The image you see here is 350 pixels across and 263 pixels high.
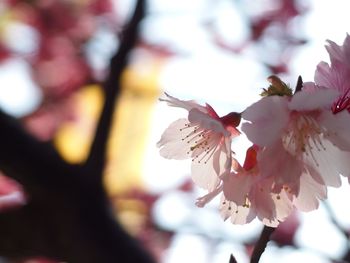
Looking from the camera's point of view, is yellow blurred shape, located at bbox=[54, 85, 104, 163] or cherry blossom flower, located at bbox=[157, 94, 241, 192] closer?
cherry blossom flower, located at bbox=[157, 94, 241, 192]

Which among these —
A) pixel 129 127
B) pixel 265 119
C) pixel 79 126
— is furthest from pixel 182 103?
pixel 129 127

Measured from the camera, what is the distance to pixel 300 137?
0.89m

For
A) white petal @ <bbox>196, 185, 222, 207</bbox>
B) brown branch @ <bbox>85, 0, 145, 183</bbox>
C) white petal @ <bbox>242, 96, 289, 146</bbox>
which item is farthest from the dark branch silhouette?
white petal @ <bbox>242, 96, 289, 146</bbox>

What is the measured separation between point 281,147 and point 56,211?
0.98 metres

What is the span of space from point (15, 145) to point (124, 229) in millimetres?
374

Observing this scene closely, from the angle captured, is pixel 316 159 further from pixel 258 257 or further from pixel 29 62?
pixel 29 62

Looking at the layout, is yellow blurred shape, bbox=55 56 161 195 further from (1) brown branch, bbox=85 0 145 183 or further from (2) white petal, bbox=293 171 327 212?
(2) white petal, bbox=293 171 327 212

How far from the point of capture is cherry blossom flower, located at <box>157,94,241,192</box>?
92 centimetres

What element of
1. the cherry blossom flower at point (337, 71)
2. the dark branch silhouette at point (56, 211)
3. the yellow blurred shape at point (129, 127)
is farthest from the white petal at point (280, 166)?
the yellow blurred shape at point (129, 127)

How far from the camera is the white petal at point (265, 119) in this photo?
0.83 meters

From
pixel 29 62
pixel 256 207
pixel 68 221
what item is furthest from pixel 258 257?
pixel 29 62

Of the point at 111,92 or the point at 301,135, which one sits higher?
the point at 111,92

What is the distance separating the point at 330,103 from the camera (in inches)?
32.6

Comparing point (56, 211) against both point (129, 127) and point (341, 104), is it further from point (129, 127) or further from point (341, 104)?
point (129, 127)
